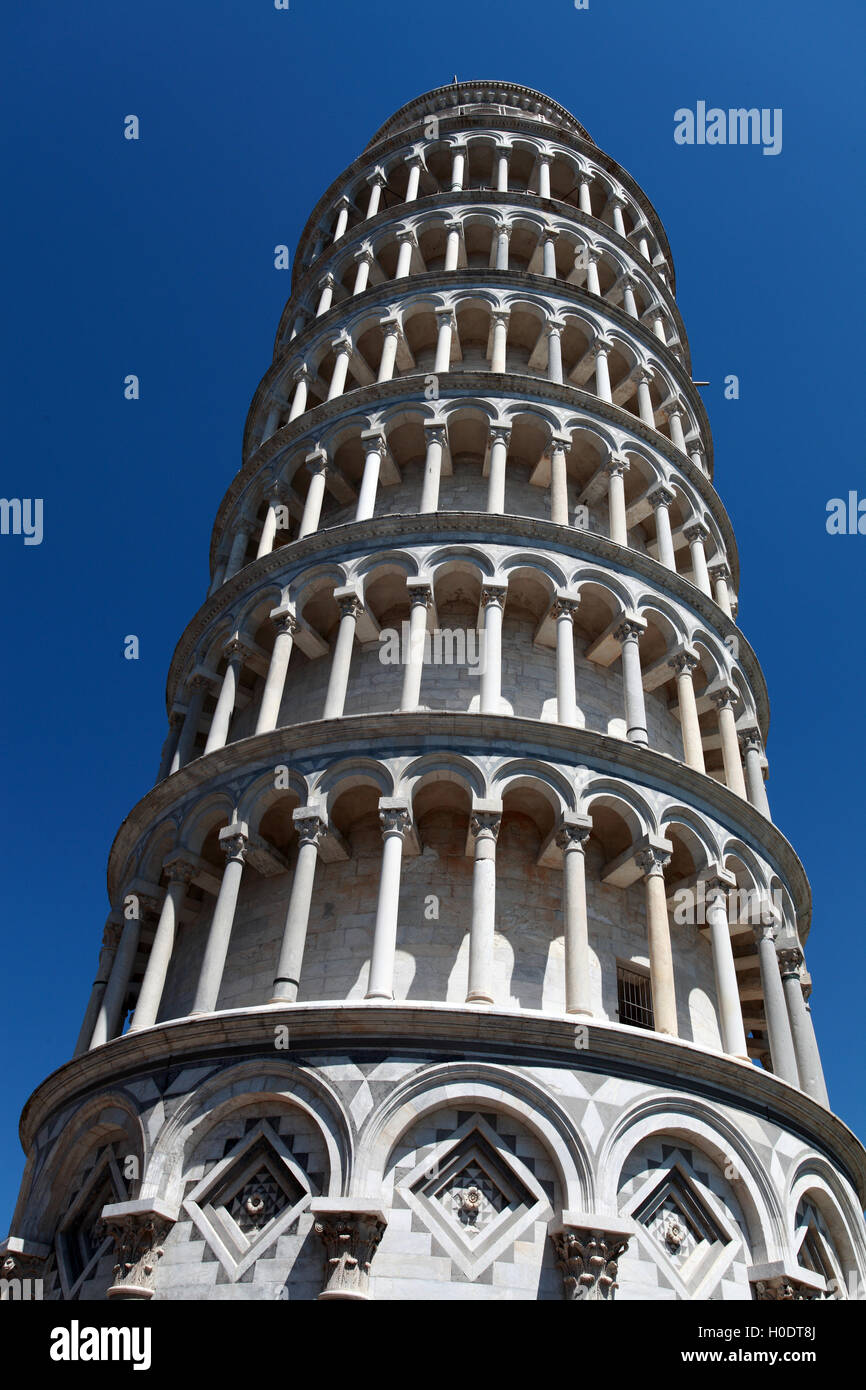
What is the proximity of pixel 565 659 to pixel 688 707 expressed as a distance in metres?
2.67

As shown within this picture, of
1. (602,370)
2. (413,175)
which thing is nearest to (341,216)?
(413,175)

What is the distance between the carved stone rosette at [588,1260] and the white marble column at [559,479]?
11.7m

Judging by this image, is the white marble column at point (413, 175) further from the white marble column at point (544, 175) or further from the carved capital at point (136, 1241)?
the carved capital at point (136, 1241)

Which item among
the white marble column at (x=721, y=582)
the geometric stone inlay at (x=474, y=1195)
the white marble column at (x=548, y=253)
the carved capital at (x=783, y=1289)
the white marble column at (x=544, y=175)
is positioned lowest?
Answer: the carved capital at (x=783, y=1289)

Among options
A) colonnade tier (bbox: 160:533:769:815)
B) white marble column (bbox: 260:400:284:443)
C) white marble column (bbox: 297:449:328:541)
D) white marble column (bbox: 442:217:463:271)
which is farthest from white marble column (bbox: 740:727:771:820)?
white marble column (bbox: 260:400:284:443)

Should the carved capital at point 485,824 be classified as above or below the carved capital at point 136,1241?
above

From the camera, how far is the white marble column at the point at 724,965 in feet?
49.0

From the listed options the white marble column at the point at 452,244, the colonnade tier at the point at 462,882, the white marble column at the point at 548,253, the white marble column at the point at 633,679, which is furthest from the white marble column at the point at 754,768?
the white marble column at the point at 452,244

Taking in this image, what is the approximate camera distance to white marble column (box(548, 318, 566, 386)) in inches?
919

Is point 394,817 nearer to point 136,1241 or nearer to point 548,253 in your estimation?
point 136,1241

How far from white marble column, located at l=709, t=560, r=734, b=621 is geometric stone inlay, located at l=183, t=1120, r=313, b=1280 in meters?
14.9

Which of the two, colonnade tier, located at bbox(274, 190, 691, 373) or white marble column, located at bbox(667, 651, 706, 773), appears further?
colonnade tier, located at bbox(274, 190, 691, 373)

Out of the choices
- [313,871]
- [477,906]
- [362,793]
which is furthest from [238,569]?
[477,906]

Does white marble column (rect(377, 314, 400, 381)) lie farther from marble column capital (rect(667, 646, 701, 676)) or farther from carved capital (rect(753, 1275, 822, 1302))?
carved capital (rect(753, 1275, 822, 1302))
